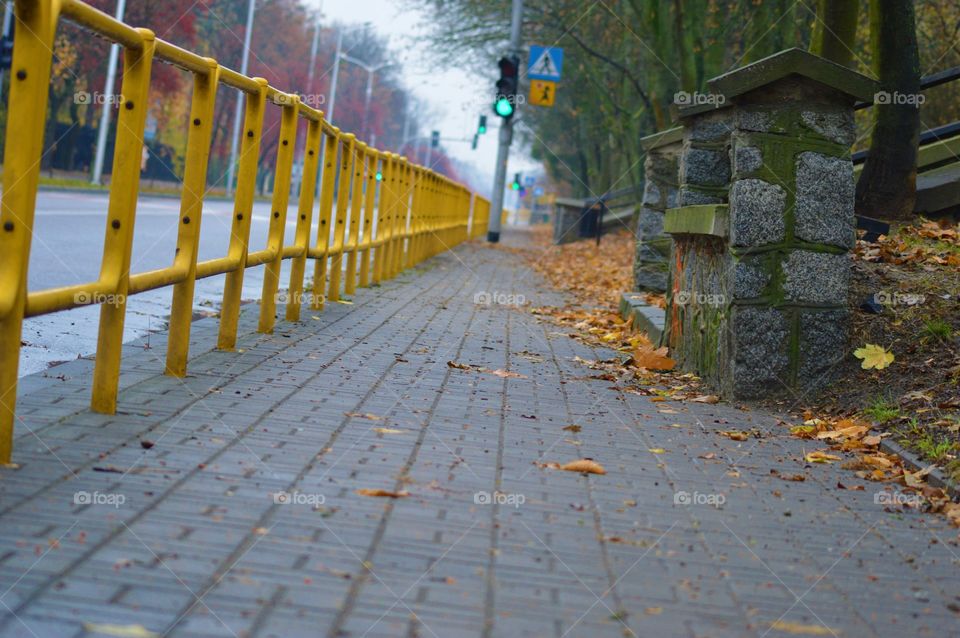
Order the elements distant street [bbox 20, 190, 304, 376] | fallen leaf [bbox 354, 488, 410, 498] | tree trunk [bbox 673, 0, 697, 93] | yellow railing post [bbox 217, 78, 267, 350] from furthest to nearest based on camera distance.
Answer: tree trunk [bbox 673, 0, 697, 93] → distant street [bbox 20, 190, 304, 376] → yellow railing post [bbox 217, 78, 267, 350] → fallen leaf [bbox 354, 488, 410, 498]

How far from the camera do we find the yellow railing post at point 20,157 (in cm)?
417

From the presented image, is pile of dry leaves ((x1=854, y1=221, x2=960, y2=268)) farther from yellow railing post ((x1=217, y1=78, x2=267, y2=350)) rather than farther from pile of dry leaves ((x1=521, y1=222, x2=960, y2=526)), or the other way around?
yellow railing post ((x1=217, y1=78, x2=267, y2=350))

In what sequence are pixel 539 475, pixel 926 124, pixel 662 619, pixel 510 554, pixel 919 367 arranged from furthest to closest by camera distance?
1. pixel 926 124
2. pixel 919 367
3. pixel 539 475
4. pixel 510 554
5. pixel 662 619

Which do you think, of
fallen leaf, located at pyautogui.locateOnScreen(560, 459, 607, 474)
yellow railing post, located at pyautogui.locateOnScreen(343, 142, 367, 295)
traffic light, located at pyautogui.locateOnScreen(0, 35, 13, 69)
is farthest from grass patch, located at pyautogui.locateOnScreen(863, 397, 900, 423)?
traffic light, located at pyautogui.locateOnScreen(0, 35, 13, 69)

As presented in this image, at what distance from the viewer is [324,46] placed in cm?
8725

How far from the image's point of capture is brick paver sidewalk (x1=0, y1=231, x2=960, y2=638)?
331cm

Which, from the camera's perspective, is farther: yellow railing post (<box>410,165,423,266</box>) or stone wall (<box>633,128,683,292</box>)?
yellow railing post (<box>410,165,423,266</box>)

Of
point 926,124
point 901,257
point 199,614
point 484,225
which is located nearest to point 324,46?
point 484,225

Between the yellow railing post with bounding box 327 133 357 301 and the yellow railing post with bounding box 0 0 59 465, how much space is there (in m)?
7.15

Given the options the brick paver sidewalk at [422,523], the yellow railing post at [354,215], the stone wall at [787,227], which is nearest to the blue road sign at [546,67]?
the yellow railing post at [354,215]

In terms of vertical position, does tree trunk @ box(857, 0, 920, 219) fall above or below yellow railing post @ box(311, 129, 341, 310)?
above

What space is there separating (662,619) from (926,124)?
17.7 m

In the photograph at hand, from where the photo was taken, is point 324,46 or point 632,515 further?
point 324,46

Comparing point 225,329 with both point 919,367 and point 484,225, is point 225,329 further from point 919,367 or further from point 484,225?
point 484,225
